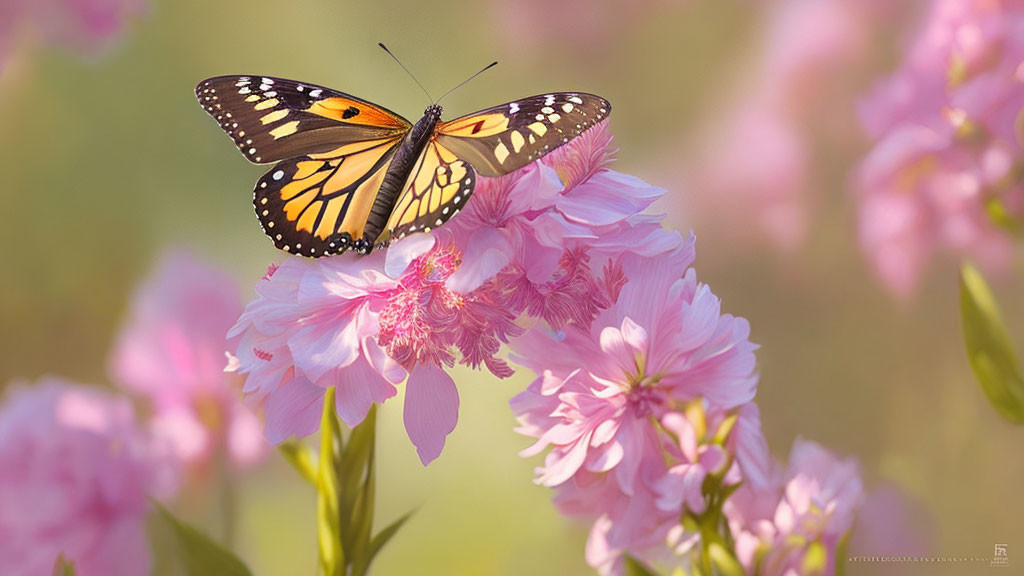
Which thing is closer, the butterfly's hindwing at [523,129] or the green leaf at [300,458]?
the butterfly's hindwing at [523,129]

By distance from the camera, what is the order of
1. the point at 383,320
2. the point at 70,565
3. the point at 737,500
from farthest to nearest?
the point at 70,565
the point at 737,500
the point at 383,320

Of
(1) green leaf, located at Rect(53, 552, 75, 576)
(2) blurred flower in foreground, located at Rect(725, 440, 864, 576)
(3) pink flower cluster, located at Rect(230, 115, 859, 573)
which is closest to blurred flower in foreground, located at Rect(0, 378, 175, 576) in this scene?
(1) green leaf, located at Rect(53, 552, 75, 576)

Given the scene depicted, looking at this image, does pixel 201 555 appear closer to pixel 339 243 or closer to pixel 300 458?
pixel 300 458

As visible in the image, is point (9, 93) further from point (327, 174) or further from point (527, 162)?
point (527, 162)

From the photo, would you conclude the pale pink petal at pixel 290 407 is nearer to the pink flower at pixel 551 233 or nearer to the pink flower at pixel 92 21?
the pink flower at pixel 551 233

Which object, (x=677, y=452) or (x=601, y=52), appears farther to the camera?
(x=601, y=52)

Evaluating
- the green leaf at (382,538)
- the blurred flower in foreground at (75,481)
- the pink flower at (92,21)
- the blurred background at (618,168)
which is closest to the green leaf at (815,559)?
the blurred background at (618,168)

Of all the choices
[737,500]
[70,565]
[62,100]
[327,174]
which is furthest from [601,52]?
[70,565]
